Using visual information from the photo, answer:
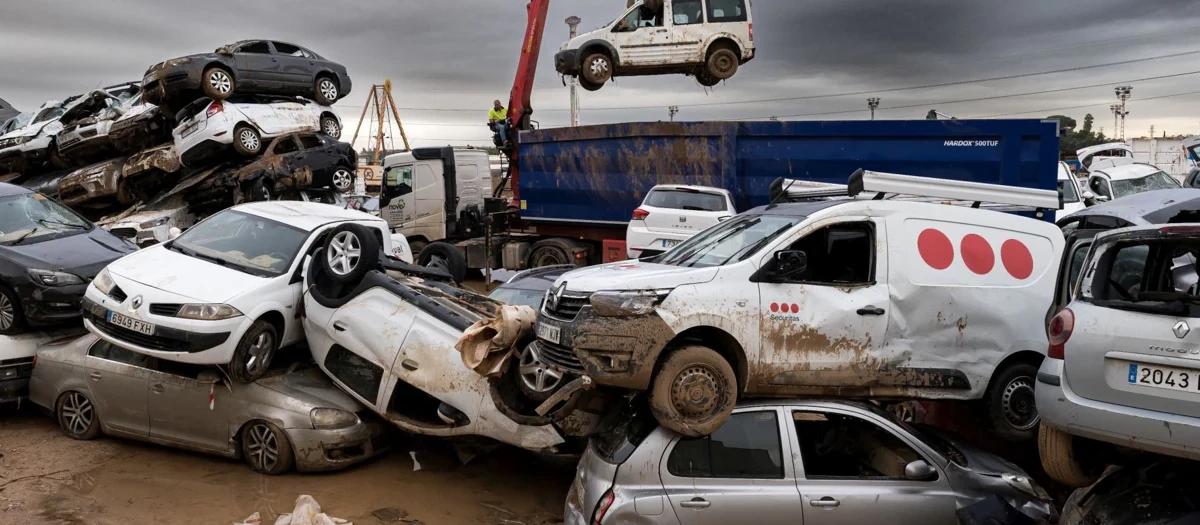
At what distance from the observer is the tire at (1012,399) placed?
5.51 meters

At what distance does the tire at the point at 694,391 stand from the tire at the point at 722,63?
9853 mm

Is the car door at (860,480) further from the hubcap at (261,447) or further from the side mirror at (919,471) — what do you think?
the hubcap at (261,447)

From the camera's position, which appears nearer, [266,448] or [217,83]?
[266,448]

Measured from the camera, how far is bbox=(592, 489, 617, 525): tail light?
419 centimetres

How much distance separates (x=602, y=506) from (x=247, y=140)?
12.1 meters

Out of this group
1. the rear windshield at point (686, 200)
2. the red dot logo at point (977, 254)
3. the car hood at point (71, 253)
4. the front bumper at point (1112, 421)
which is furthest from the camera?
the rear windshield at point (686, 200)

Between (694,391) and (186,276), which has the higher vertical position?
(186,276)

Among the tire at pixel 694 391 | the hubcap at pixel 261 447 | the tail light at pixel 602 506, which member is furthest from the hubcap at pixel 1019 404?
the hubcap at pixel 261 447

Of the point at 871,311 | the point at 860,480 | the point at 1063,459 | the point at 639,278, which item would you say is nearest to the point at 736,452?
the point at 860,480

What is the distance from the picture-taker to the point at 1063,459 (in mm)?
4180

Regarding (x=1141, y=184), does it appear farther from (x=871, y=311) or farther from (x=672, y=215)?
(x=871, y=311)

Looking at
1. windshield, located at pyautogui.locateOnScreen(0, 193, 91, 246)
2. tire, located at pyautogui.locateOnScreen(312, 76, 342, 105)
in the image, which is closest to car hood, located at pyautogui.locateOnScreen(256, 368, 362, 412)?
windshield, located at pyautogui.locateOnScreen(0, 193, 91, 246)

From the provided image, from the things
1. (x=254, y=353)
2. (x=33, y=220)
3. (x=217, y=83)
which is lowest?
(x=254, y=353)

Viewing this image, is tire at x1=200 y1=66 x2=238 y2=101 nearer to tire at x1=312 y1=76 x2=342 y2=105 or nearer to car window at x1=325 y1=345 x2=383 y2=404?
tire at x1=312 y1=76 x2=342 y2=105
